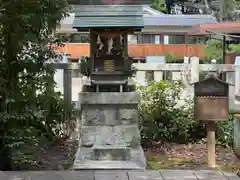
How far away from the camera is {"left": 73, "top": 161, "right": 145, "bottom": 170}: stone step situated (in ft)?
23.1

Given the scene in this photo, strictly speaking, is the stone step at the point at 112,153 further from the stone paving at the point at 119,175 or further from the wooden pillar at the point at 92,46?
the wooden pillar at the point at 92,46

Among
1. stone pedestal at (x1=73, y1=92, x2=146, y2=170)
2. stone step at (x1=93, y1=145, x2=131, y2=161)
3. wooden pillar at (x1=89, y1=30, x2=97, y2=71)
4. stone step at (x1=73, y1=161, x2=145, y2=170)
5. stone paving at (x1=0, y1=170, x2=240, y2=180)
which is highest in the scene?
wooden pillar at (x1=89, y1=30, x2=97, y2=71)

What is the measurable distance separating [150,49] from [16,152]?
23562 millimetres

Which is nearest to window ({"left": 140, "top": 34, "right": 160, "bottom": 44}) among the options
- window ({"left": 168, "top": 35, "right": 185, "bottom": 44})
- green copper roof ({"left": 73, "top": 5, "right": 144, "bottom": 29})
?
window ({"left": 168, "top": 35, "right": 185, "bottom": 44})

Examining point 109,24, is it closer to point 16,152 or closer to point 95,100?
point 95,100

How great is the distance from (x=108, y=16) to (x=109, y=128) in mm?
1872

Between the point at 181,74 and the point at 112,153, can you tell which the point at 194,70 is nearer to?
the point at 181,74

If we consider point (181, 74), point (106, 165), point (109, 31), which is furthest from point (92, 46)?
point (181, 74)

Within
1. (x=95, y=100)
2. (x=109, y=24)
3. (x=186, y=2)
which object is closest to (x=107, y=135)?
(x=95, y=100)

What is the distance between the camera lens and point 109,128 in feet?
25.1

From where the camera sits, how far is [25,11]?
269 inches

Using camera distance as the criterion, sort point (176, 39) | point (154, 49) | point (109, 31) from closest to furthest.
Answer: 1. point (109, 31)
2. point (154, 49)
3. point (176, 39)

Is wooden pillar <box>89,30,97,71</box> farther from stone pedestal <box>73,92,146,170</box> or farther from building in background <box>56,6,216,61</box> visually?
building in background <box>56,6,216,61</box>

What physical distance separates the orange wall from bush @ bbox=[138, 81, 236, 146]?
64.2ft
